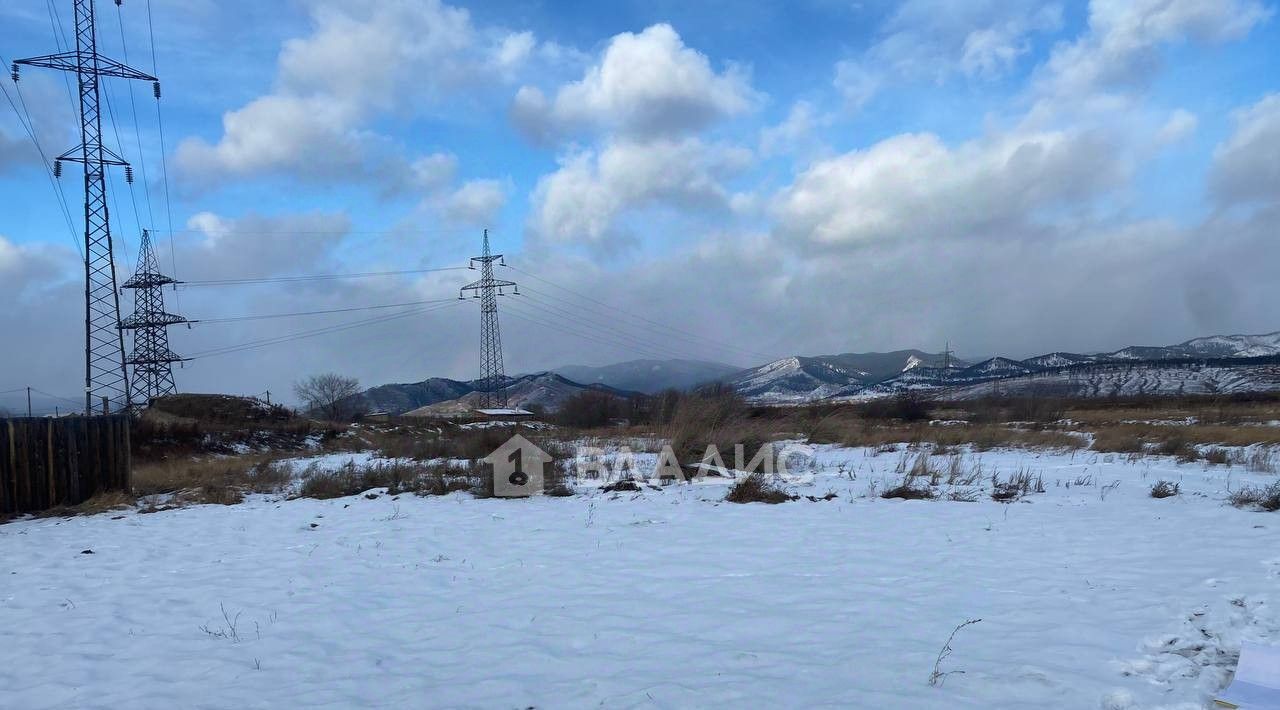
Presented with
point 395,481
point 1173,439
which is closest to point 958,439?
point 1173,439

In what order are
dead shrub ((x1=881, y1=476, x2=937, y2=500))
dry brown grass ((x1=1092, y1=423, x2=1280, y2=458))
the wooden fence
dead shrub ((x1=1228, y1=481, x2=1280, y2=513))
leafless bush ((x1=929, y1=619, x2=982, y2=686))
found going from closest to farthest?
leafless bush ((x1=929, y1=619, x2=982, y2=686)) < dead shrub ((x1=1228, y1=481, x2=1280, y2=513)) < dead shrub ((x1=881, y1=476, x2=937, y2=500)) < the wooden fence < dry brown grass ((x1=1092, y1=423, x2=1280, y2=458))

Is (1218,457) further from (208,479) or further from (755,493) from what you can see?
(208,479)

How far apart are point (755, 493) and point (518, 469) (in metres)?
4.75

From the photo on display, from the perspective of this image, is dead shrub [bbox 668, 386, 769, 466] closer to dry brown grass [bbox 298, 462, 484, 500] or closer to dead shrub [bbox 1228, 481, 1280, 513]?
dry brown grass [bbox 298, 462, 484, 500]

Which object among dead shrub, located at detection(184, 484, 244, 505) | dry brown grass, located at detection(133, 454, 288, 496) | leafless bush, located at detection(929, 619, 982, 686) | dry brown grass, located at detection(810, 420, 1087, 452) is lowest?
dry brown grass, located at detection(810, 420, 1087, 452)

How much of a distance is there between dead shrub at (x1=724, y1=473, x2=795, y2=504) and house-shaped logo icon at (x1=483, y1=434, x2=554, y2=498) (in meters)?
3.45

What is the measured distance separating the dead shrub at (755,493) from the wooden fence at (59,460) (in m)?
10.9

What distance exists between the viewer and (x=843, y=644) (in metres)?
4.72

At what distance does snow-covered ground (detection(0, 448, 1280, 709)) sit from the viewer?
418 cm

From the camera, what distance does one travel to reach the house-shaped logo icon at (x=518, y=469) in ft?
40.5

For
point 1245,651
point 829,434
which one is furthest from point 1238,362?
point 1245,651

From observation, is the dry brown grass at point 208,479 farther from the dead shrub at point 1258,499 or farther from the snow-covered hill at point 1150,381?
the snow-covered hill at point 1150,381

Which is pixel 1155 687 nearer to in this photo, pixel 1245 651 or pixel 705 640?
pixel 1245 651

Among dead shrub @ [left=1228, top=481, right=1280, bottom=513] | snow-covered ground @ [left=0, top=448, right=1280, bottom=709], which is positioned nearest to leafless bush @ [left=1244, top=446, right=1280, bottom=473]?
dead shrub @ [left=1228, top=481, right=1280, bottom=513]
